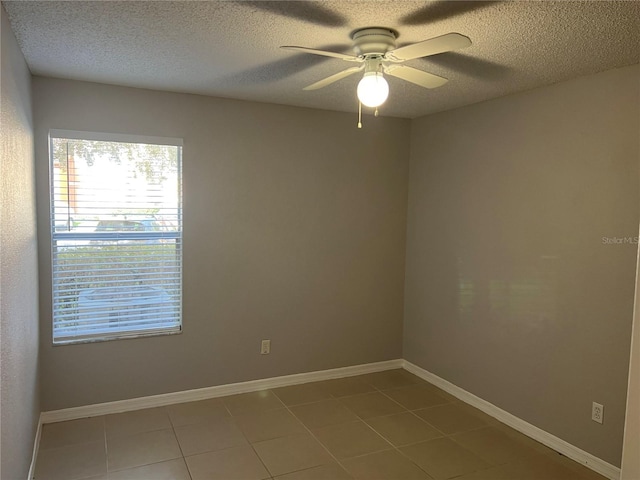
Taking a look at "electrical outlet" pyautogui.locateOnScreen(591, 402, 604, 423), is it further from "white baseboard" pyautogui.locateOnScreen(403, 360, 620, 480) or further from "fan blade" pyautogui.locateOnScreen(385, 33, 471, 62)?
"fan blade" pyautogui.locateOnScreen(385, 33, 471, 62)

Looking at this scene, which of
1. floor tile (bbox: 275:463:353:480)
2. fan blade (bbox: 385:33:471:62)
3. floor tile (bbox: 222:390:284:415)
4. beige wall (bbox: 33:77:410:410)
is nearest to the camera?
fan blade (bbox: 385:33:471:62)

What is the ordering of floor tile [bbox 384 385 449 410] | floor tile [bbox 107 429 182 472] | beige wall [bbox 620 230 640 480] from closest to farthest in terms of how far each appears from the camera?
1. beige wall [bbox 620 230 640 480]
2. floor tile [bbox 107 429 182 472]
3. floor tile [bbox 384 385 449 410]

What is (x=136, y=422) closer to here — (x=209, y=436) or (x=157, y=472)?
(x=209, y=436)

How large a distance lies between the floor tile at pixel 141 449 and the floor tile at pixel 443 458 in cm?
150

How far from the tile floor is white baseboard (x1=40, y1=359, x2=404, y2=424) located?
0.21 feet

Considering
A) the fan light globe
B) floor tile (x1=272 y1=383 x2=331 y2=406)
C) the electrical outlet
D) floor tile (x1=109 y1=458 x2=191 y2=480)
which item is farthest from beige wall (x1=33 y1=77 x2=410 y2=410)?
the electrical outlet

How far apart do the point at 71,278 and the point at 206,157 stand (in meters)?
1.29

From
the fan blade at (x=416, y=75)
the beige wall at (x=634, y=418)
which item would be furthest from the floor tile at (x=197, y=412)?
the beige wall at (x=634, y=418)

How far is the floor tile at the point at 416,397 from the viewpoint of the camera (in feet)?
12.5

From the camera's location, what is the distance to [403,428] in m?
3.39

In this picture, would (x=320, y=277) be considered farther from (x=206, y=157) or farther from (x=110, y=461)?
(x=110, y=461)

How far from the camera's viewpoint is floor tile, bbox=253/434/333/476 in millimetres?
2877

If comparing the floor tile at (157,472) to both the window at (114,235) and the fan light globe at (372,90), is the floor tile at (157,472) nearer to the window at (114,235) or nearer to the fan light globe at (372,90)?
the window at (114,235)

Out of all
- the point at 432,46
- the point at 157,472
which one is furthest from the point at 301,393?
the point at 432,46
